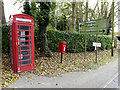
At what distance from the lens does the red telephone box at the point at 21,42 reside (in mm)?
4273

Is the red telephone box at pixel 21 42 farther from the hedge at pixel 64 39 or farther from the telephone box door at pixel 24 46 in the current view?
the hedge at pixel 64 39

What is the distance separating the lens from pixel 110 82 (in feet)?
13.5

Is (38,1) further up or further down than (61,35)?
further up

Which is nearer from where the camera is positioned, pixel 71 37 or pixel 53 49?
pixel 53 49

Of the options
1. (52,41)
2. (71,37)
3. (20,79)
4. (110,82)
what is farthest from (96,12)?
(20,79)

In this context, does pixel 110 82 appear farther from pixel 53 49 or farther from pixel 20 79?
pixel 53 49

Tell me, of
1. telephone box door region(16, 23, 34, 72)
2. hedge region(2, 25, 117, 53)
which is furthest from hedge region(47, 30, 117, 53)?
telephone box door region(16, 23, 34, 72)

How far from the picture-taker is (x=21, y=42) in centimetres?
457

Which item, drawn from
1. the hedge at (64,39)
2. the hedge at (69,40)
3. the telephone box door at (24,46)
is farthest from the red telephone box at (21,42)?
the hedge at (69,40)

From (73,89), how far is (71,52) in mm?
5767

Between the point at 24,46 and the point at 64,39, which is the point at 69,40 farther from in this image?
the point at 24,46

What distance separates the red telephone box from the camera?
427 centimetres

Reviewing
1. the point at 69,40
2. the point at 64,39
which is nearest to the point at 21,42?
the point at 64,39

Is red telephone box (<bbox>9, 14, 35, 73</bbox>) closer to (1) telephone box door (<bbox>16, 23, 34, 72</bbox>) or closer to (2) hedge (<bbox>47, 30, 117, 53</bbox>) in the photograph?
(1) telephone box door (<bbox>16, 23, 34, 72</bbox>)
